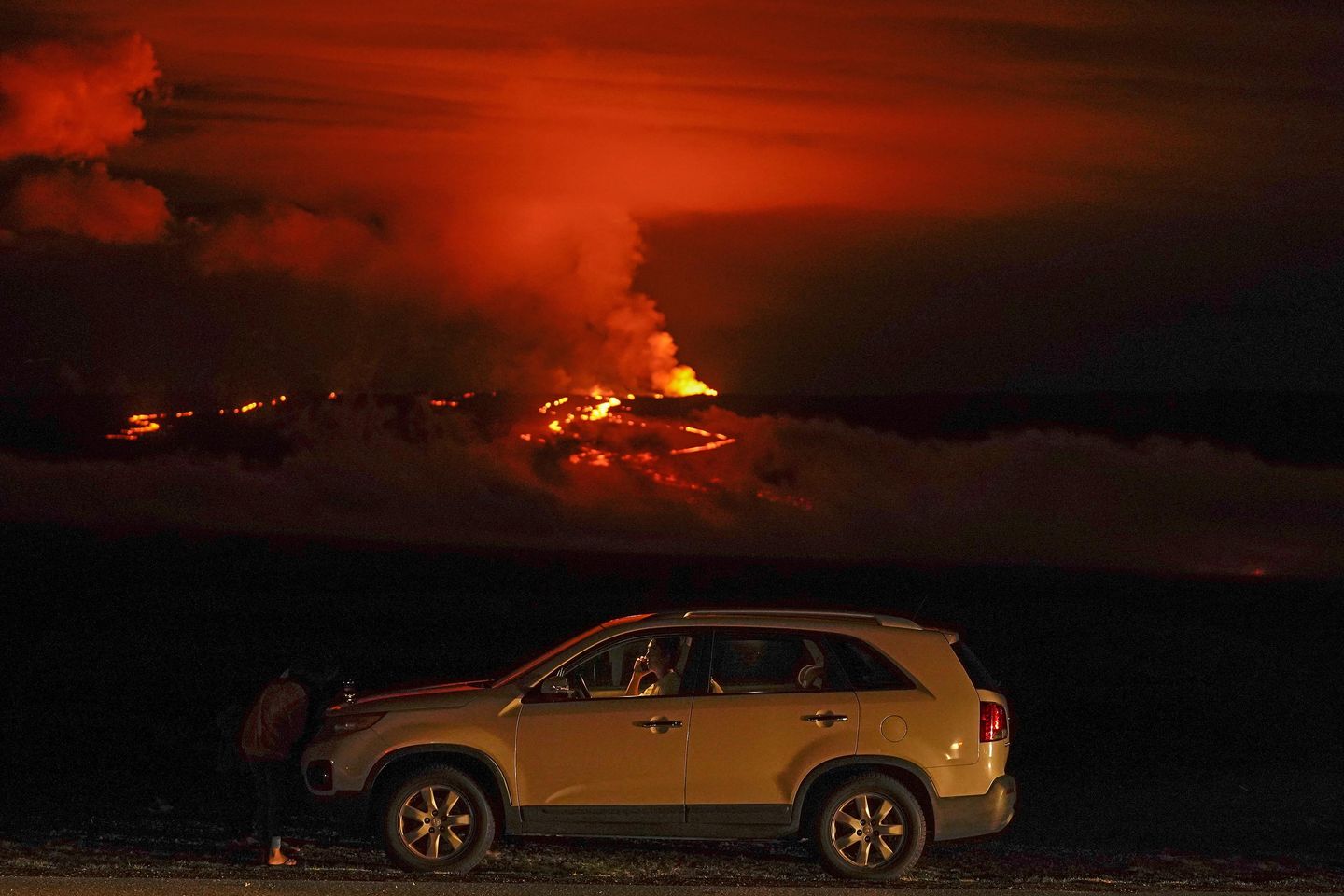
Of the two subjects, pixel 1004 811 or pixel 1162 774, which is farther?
pixel 1162 774

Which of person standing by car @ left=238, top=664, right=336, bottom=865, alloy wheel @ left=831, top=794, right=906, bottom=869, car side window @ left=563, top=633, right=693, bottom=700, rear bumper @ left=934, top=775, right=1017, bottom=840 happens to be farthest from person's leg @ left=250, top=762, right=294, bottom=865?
rear bumper @ left=934, top=775, right=1017, bottom=840

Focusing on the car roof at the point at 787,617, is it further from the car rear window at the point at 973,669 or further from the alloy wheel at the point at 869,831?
the alloy wheel at the point at 869,831

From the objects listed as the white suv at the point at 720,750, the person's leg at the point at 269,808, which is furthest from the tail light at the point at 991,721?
the person's leg at the point at 269,808

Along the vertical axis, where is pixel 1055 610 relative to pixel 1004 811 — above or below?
above

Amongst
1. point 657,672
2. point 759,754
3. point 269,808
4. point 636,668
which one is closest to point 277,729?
point 269,808

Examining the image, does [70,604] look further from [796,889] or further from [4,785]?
[796,889]

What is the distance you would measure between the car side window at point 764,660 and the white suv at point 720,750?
0.01m

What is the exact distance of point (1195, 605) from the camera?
9981cm

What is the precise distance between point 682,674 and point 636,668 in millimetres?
302

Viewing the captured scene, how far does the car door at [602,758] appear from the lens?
9.95m

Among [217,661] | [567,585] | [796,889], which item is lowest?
[796,889]

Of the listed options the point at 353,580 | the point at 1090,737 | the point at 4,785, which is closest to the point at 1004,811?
the point at 4,785

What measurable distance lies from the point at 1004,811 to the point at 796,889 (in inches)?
54.5

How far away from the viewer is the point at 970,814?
998 cm
